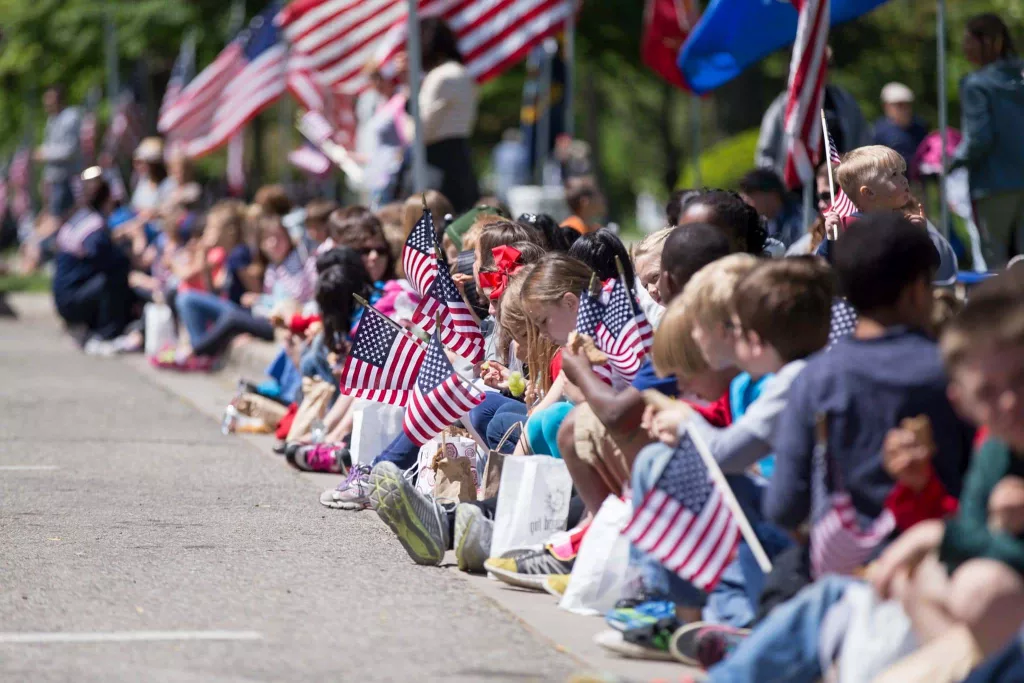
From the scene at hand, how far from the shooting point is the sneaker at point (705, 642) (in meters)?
4.72

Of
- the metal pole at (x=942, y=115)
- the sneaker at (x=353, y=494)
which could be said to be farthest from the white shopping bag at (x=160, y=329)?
the sneaker at (x=353, y=494)

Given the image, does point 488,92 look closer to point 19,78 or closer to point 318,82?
point 19,78

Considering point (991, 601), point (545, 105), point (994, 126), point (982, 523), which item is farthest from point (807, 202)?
point (545, 105)

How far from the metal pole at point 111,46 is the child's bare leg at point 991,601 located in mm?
24485

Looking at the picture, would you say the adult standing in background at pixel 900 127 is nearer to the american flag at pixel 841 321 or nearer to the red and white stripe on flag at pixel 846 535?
the american flag at pixel 841 321

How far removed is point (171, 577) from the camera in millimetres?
6133

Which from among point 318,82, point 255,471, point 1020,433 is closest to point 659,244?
point 255,471

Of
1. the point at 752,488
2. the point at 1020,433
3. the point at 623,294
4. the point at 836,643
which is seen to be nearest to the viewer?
the point at 1020,433

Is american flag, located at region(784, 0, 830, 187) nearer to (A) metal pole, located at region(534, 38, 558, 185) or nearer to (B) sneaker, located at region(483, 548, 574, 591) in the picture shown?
(B) sneaker, located at region(483, 548, 574, 591)

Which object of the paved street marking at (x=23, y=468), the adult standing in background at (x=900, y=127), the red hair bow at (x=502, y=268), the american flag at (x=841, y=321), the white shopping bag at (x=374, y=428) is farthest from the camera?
the adult standing in background at (x=900, y=127)

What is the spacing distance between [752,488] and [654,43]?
11.6 metres

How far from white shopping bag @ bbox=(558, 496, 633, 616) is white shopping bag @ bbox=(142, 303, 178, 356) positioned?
404 inches

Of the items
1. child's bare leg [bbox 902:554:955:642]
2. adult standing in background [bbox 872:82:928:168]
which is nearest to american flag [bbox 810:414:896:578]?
child's bare leg [bbox 902:554:955:642]

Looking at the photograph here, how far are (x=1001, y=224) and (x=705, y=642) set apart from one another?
6167 millimetres
